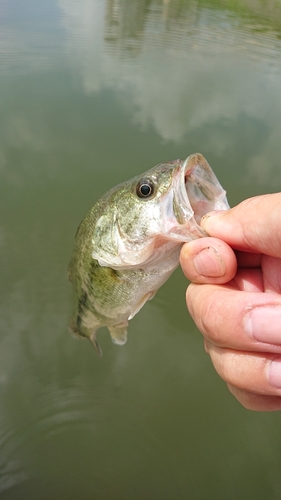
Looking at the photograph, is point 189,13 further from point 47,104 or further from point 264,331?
point 264,331

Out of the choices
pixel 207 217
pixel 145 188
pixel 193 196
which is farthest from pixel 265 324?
pixel 145 188

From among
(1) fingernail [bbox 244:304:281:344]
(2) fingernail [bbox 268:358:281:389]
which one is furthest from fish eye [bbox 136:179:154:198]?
(2) fingernail [bbox 268:358:281:389]

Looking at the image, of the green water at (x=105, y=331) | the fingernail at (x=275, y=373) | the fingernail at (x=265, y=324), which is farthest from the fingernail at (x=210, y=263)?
the green water at (x=105, y=331)

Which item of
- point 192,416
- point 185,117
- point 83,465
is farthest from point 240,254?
point 185,117

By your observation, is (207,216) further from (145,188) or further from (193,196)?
(145,188)

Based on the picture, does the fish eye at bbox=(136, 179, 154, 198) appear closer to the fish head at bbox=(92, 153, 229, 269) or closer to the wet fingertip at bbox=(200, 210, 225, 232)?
the fish head at bbox=(92, 153, 229, 269)

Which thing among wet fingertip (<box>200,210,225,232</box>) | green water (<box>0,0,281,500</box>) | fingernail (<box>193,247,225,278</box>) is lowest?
green water (<box>0,0,281,500</box>)
